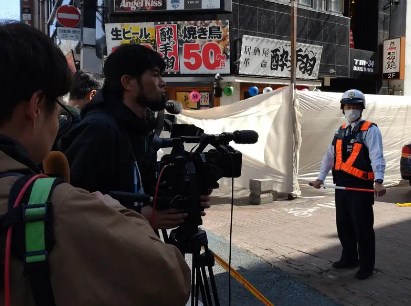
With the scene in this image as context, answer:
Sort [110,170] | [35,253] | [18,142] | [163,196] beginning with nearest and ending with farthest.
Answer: [35,253] < [18,142] < [163,196] < [110,170]

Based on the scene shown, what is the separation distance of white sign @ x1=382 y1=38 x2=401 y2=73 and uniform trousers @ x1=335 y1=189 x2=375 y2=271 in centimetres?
1339

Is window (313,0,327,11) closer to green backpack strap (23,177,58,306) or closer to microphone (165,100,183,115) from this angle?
microphone (165,100,183,115)

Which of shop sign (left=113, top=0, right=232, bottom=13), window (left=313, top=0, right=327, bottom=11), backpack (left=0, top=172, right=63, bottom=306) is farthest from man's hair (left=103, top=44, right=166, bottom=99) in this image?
window (left=313, top=0, right=327, bottom=11)

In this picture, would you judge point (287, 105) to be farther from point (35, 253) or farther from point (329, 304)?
point (35, 253)

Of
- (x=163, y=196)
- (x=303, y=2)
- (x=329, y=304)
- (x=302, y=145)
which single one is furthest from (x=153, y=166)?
(x=303, y=2)

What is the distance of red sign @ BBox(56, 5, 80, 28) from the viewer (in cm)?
1397

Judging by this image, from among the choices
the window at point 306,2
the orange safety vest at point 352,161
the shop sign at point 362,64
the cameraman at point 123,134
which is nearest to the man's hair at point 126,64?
the cameraman at point 123,134

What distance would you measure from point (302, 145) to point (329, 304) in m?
5.87

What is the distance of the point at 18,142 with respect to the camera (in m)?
1.03

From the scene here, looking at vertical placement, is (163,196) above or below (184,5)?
below

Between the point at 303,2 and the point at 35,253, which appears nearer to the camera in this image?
the point at 35,253

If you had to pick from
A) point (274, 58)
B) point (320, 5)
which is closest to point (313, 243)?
point (274, 58)

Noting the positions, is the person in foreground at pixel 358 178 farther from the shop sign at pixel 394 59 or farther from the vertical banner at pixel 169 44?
the shop sign at pixel 394 59

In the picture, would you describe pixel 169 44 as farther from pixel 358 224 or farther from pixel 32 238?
pixel 32 238
